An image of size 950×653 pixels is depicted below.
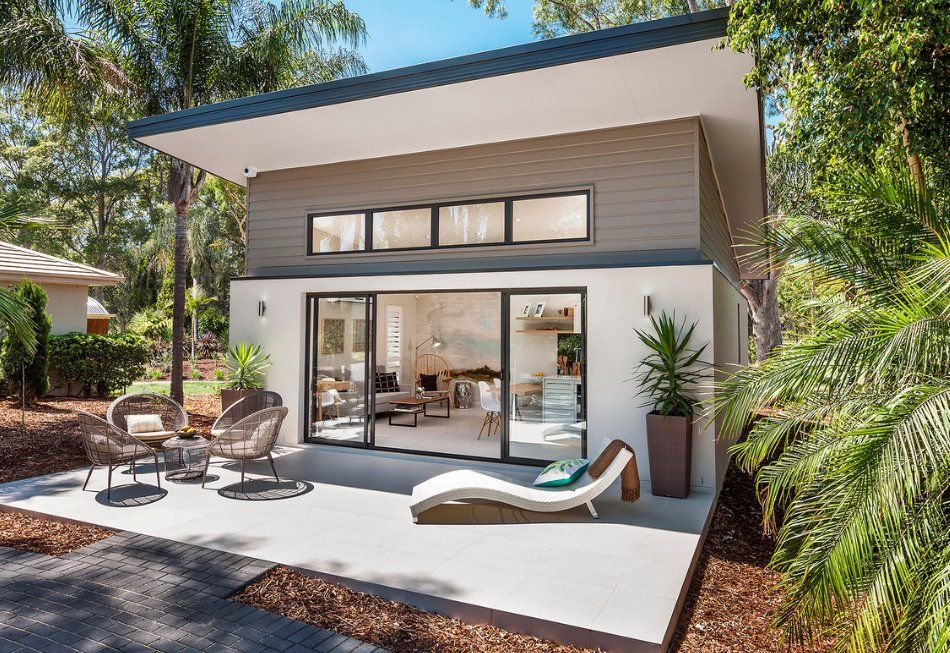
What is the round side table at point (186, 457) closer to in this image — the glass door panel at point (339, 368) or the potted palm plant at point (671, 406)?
the glass door panel at point (339, 368)

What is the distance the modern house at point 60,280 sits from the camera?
11016mm

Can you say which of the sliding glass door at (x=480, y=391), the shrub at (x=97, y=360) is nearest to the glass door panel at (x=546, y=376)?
the sliding glass door at (x=480, y=391)

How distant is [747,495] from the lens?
674 cm

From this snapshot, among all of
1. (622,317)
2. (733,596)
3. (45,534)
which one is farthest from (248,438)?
(733,596)

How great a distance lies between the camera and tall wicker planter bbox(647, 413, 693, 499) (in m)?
5.64

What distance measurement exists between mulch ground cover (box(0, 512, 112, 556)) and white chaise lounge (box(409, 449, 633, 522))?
252cm

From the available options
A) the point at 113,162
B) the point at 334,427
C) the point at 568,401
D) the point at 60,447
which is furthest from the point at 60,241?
the point at 568,401

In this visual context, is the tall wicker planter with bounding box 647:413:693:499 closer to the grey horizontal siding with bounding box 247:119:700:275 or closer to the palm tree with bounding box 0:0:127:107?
the grey horizontal siding with bounding box 247:119:700:275

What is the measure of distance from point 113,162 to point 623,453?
2841 cm

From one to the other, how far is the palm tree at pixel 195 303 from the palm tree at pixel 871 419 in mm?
20691

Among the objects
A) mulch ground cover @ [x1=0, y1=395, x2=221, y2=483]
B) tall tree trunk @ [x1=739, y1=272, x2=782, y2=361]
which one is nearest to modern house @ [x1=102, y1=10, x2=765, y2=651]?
mulch ground cover @ [x1=0, y1=395, x2=221, y2=483]

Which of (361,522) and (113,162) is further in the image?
(113,162)

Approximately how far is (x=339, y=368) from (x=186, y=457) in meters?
2.18

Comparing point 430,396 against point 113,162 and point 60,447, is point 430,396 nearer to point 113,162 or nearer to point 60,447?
point 60,447
